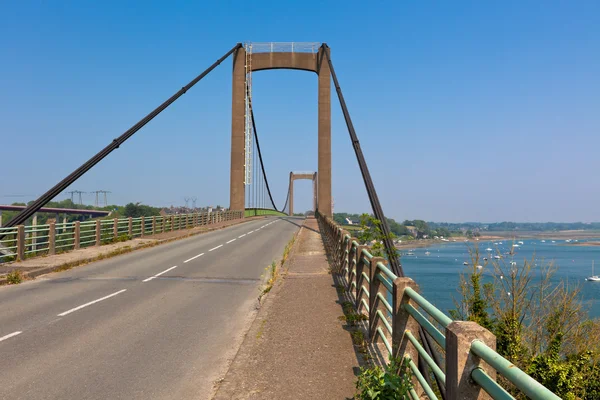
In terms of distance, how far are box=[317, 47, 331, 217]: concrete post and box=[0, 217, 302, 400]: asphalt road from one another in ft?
99.8

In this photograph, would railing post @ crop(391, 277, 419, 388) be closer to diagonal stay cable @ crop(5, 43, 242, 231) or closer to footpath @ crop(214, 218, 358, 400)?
footpath @ crop(214, 218, 358, 400)

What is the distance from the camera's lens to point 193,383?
207 inches

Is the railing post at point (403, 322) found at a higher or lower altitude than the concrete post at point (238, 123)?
lower

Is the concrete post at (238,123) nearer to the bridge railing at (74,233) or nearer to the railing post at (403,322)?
the bridge railing at (74,233)

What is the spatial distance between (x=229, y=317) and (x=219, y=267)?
A: 22.9 feet

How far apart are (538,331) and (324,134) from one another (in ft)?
104

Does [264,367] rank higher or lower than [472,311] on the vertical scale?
higher

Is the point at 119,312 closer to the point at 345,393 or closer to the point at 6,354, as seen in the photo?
the point at 6,354

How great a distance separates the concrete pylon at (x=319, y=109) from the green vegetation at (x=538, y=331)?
96.1ft

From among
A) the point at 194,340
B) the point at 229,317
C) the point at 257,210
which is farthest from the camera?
the point at 257,210

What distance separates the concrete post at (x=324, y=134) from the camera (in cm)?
4481

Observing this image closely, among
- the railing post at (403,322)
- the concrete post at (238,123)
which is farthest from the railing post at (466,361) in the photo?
the concrete post at (238,123)

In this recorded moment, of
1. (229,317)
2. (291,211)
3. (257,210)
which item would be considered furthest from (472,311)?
(291,211)

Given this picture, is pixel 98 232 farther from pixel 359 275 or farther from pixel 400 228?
pixel 400 228
